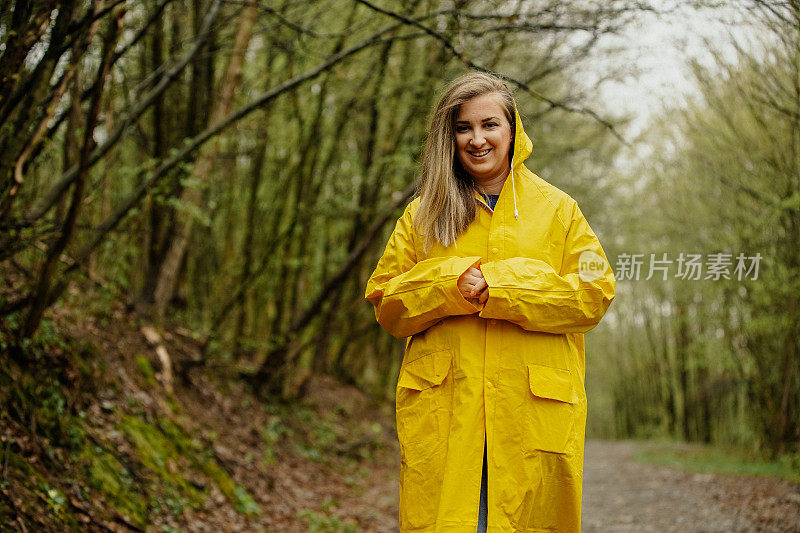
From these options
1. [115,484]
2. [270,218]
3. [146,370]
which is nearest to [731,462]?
[270,218]

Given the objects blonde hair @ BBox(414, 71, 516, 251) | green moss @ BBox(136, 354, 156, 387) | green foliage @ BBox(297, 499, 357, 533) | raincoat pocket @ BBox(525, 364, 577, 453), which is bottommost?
green foliage @ BBox(297, 499, 357, 533)

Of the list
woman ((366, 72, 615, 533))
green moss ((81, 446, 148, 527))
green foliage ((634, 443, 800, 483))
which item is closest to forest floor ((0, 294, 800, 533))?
green moss ((81, 446, 148, 527))

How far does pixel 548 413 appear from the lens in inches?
87.9

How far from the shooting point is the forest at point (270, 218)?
376cm

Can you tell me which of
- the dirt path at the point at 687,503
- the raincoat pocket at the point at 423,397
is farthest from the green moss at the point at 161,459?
the dirt path at the point at 687,503

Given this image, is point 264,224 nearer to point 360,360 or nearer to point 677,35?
point 360,360

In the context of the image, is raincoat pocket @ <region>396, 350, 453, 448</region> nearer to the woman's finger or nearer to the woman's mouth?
the woman's finger

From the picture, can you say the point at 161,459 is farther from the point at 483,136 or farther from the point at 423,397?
the point at 483,136

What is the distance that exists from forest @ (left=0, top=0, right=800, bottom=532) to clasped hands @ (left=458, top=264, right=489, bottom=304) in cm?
147

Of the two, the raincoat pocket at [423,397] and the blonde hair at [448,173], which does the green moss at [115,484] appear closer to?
the raincoat pocket at [423,397]

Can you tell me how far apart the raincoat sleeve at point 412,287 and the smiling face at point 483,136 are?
334 millimetres

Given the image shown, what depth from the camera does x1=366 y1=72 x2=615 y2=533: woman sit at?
87.5 inches

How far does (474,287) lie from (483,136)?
2.10 ft

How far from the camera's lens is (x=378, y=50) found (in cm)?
870
